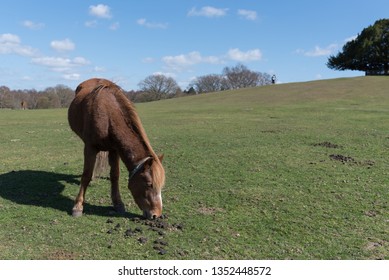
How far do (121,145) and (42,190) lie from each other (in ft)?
7.62

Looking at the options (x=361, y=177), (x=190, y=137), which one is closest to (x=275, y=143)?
(x=190, y=137)

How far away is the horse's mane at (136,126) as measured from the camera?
4.90m

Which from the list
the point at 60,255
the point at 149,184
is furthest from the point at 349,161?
the point at 60,255

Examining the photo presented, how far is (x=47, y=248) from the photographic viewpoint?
4410 millimetres

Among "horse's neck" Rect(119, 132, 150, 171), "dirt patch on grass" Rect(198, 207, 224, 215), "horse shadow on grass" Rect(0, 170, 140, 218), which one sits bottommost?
"dirt patch on grass" Rect(198, 207, 224, 215)

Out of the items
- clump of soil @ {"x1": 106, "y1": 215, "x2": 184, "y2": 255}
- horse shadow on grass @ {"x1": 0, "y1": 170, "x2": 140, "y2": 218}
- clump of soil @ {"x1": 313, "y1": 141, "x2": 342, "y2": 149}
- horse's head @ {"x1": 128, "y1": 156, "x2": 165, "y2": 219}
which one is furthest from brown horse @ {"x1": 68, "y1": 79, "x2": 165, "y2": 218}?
clump of soil @ {"x1": 313, "y1": 141, "x2": 342, "y2": 149}

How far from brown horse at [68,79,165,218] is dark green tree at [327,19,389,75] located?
8428 centimetres

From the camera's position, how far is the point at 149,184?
193 inches

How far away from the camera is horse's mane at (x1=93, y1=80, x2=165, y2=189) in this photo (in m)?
4.90

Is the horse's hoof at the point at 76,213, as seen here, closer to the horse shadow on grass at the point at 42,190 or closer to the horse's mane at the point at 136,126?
the horse shadow on grass at the point at 42,190

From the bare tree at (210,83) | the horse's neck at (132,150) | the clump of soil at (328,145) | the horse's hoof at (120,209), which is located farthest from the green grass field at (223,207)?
the bare tree at (210,83)

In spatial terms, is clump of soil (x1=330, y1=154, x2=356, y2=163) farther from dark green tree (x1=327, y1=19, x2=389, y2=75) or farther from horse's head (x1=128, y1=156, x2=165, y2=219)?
dark green tree (x1=327, y1=19, x2=389, y2=75)

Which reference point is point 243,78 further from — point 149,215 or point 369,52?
point 149,215

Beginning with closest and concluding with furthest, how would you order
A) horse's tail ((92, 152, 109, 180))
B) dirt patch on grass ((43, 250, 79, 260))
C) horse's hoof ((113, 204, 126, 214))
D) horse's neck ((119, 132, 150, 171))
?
dirt patch on grass ((43, 250, 79, 260)), horse's neck ((119, 132, 150, 171)), horse's hoof ((113, 204, 126, 214)), horse's tail ((92, 152, 109, 180))
